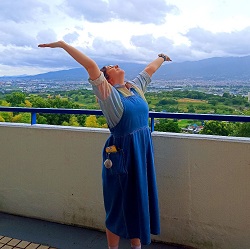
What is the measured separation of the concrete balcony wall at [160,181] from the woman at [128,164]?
49cm

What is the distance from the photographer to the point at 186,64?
9.41 feet

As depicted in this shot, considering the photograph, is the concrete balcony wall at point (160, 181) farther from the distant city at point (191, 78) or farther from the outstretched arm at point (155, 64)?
the outstretched arm at point (155, 64)

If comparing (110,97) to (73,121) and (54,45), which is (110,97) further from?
(73,121)

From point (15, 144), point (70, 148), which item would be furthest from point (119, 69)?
point (15, 144)

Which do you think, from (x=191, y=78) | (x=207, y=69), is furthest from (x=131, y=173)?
(x=207, y=69)

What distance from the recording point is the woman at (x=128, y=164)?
2.01 m

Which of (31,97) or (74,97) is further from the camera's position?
(31,97)

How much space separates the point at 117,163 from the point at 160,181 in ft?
2.35

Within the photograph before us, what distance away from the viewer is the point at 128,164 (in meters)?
2.05

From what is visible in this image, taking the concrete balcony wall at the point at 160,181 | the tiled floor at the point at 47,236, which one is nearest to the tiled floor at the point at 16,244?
the tiled floor at the point at 47,236

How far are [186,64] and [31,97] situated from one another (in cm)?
143

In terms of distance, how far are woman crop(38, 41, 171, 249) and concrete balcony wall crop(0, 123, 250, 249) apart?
0.49 metres

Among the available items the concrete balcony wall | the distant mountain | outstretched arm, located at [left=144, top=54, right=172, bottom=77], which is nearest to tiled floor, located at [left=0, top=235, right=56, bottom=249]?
the concrete balcony wall

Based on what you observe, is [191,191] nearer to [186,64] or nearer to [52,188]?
[186,64]
